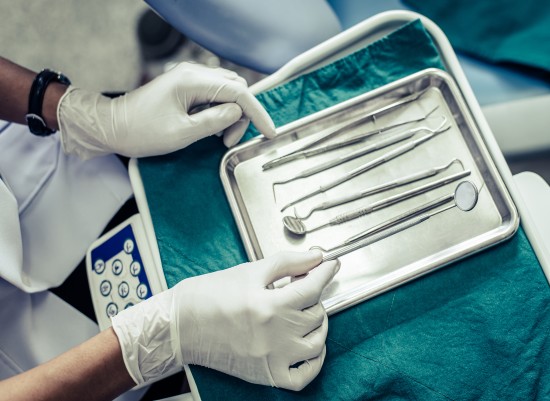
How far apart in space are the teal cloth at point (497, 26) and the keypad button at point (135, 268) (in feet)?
2.48

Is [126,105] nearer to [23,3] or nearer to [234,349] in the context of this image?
[234,349]

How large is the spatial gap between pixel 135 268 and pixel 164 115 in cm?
26

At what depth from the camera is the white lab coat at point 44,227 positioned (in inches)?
34.7

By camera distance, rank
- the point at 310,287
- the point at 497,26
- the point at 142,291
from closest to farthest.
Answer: the point at 310,287 → the point at 142,291 → the point at 497,26

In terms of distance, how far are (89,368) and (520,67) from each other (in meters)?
0.95

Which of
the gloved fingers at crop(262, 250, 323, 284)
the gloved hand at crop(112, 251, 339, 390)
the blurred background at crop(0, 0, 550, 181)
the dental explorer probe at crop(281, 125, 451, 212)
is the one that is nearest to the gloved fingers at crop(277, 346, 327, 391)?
the gloved hand at crop(112, 251, 339, 390)

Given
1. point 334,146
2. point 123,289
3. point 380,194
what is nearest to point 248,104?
point 334,146

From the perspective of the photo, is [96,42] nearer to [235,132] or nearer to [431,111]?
[235,132]

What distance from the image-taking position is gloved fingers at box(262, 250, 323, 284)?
0.77m

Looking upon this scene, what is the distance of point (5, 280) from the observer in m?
0.86

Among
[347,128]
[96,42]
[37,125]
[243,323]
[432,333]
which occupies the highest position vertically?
[96,42]

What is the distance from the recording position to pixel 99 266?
884 mm

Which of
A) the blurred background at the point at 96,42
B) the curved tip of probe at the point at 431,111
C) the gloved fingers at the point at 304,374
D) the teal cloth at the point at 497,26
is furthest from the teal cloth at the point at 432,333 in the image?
the blurred background at the point at 96,42

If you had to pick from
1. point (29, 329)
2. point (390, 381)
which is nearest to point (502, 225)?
point (390, 381)
